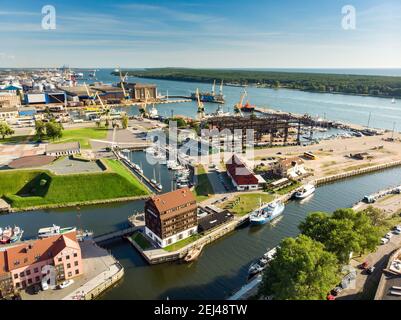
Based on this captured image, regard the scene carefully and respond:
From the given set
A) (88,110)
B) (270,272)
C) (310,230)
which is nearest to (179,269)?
(270,272)

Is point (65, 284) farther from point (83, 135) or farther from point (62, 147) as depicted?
point (83, 135)

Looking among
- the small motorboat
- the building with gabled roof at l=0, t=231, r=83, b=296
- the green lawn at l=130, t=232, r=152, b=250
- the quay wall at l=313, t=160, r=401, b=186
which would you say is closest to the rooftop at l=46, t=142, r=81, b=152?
the green lawn at l=130, t=232, r=152, b=250

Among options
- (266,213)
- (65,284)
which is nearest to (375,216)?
(266,213)

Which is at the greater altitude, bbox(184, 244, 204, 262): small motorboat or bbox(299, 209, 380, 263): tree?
bbox(299, 209, 380, 263): tree

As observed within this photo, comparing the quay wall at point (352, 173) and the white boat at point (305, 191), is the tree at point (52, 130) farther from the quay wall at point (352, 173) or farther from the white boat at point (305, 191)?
the quay wall at point (352, 173)

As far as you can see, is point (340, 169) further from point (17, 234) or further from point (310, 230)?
point (17, 234)

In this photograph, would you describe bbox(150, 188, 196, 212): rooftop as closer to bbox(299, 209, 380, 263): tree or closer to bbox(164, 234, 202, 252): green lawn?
bbox(164, 234, 202, 252): green lawn
